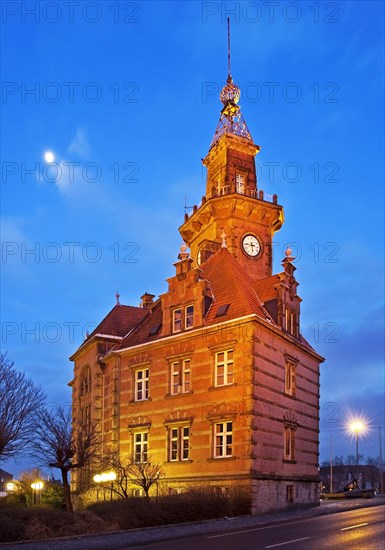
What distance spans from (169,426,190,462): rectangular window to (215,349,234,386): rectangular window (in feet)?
12.0

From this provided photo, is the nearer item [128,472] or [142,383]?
[128,472]

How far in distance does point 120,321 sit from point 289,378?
14704 mm

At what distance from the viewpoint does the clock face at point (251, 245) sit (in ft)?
159

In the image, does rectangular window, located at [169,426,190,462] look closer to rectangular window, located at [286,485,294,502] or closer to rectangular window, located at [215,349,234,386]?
rectangular window, located at [215,349,234,386]

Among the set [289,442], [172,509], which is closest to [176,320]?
[289,442]

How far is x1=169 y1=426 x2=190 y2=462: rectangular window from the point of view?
3694 centimetres

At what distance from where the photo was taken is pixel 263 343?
36.0m

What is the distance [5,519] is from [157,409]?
1715 cm

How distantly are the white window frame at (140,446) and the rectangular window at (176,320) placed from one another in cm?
678

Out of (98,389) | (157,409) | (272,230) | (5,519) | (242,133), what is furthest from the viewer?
(242,133)

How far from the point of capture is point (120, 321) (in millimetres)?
48406

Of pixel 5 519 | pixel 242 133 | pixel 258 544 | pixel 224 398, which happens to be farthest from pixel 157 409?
pixel 242 133

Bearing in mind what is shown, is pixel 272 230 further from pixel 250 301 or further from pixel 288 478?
pixel 288 478

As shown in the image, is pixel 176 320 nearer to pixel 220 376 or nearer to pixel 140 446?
pixel 220 376
